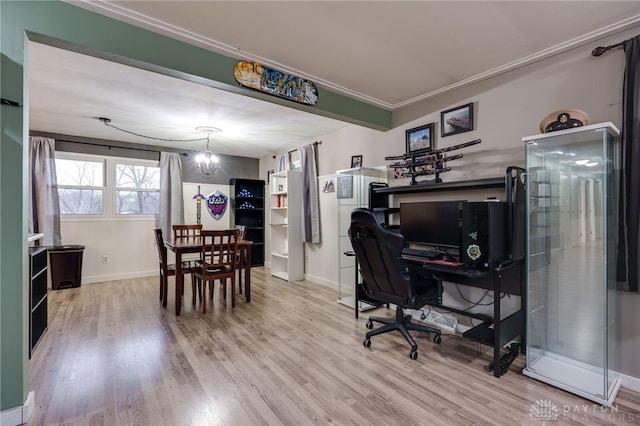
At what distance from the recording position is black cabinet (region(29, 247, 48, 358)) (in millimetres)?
2402

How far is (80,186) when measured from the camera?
477cm

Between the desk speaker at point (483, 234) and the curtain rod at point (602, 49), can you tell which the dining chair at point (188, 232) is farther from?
the curtain rod at point (602, 49)

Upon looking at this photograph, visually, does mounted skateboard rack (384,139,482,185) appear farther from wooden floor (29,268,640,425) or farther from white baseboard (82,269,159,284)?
white baseboard (82,269,159,284)

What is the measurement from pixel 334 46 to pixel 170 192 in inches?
170

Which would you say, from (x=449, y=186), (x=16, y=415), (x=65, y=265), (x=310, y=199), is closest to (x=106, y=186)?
(x=65, y=265)

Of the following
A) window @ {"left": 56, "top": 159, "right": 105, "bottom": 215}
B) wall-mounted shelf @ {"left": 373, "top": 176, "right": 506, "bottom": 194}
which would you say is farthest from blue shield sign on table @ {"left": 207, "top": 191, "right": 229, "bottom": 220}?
wall-mounted shelf @ {"left": 373, "top": 176, "right": 506, "bottom": 194}

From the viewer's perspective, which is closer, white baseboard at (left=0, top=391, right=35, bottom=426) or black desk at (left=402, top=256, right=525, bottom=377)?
white baseboard at (left=0, top=391, right=35, bottom=426)

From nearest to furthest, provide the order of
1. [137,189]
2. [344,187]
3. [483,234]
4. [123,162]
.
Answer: [483,234], [344,187], [123,162], [137,189]

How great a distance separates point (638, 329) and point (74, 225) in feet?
21.9

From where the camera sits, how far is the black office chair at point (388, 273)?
229 cm

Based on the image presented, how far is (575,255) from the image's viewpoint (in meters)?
2.21

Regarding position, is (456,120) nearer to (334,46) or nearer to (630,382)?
(334,46)

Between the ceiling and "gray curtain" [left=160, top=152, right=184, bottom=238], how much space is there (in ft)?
5.59

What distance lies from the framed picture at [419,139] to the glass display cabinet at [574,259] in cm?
102
